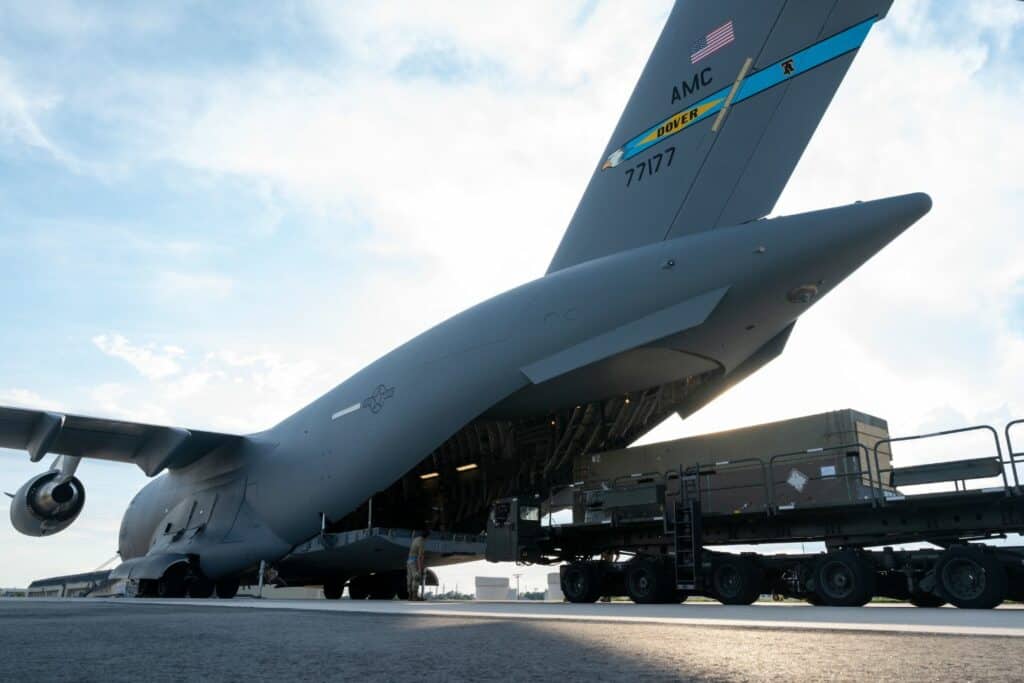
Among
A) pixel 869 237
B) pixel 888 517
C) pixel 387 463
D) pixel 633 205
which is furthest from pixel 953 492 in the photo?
pixel 387 463

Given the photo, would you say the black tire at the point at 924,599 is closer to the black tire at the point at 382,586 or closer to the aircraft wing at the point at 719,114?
the aircraft wing at the point at 719,114

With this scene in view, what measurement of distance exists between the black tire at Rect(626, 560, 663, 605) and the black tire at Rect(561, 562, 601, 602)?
54 cm

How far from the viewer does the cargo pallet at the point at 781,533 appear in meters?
8.50

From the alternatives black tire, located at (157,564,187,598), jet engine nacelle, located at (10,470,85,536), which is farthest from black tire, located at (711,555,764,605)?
jet engine nacelle, located at (10,470,85,536)

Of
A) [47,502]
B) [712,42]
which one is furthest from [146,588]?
[712,42]

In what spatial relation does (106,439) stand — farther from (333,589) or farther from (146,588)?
(333,589)

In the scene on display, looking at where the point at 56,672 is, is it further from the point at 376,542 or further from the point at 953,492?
the point at 376,542

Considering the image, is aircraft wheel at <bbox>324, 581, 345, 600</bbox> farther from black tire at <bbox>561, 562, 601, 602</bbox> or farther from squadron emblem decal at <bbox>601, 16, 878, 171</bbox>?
squadron emblem decal at <bbox>601, 16, 878, 171</bbox>

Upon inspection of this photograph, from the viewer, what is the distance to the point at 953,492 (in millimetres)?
8727

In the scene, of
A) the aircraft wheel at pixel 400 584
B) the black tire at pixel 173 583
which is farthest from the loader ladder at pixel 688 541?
the black tire at pixel 173 583

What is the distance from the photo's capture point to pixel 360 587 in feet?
60.9

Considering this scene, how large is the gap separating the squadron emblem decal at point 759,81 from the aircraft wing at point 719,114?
1 centimetres

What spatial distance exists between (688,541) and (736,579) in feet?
2.47

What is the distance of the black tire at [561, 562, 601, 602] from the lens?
11.5 metres
